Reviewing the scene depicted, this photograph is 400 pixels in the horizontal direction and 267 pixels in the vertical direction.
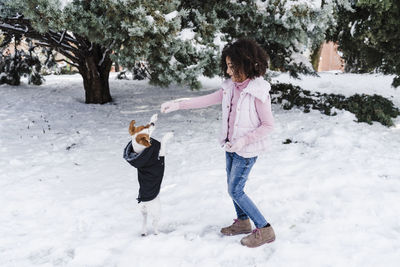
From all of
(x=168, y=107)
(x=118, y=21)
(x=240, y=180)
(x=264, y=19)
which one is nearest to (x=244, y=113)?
(x=240, y=180)

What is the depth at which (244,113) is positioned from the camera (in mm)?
3006

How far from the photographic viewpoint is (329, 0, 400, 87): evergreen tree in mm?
7297

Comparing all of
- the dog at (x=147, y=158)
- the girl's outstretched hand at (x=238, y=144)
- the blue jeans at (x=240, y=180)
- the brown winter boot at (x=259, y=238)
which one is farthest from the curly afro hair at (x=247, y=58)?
the brown winter boot at (x=259, y=238)

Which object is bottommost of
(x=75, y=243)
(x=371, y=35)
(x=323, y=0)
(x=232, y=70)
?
(x=75, y=243)

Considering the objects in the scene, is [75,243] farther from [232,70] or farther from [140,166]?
[232,70]

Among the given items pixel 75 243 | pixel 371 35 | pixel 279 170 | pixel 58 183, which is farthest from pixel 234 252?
pixel 371 35

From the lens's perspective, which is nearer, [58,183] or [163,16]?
[58,183]

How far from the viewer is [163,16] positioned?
575 centimetres

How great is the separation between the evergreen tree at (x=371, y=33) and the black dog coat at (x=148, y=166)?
5.65 metres

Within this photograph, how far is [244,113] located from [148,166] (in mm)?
991

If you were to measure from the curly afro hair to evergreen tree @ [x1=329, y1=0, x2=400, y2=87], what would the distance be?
4970 mm

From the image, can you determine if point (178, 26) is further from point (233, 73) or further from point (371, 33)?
point (371, 33)

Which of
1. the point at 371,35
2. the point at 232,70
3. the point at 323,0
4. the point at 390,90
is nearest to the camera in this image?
the point at 232,70

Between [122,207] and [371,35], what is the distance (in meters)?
6.73
